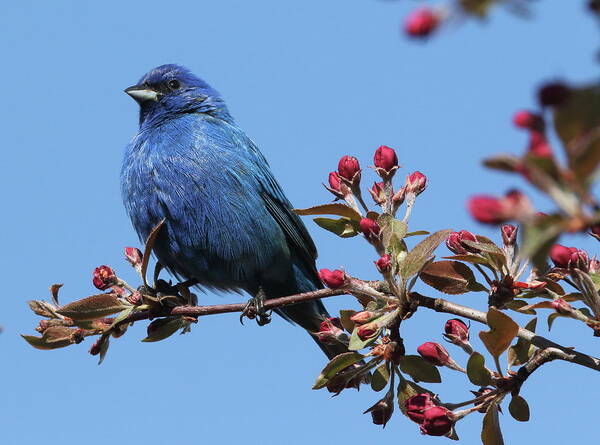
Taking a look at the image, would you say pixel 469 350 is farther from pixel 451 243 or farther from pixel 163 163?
pixel 163 163

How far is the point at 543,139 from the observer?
1266mm

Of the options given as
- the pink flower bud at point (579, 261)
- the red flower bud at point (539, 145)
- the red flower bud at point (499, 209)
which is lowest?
the pink flower bud at point (579, 261)

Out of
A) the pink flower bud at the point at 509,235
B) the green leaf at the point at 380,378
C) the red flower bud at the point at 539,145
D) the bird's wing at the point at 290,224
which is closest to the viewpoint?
the red flower bud at the point at 539,145

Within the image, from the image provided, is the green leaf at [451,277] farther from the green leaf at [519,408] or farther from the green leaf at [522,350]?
the green leaf at [519,408]

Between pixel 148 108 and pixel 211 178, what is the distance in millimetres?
1592

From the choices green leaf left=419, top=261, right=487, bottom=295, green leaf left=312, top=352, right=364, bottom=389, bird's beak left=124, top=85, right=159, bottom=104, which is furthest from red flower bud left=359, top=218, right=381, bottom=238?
bird's beak left=124, top=85, right=159, bottom=104

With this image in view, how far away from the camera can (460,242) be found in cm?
372

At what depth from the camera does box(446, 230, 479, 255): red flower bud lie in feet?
12.1

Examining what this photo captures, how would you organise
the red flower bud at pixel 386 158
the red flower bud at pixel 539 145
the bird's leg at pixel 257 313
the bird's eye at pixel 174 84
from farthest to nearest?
the bird's eye at pixel 174 84 < the bird's leg at pixel 257 313 < the red flower bud at pixel 386 158 < the red flower bud at pixel 539 145

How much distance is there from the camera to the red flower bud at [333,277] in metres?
3.42

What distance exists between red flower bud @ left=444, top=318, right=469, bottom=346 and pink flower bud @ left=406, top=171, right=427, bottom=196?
892 millimetres

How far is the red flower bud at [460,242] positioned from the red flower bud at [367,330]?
0.58m

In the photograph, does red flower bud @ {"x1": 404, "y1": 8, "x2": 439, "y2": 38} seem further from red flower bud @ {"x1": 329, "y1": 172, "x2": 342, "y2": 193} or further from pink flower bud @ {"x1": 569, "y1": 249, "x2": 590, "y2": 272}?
red flower bud @ {"x1": 329, "y1": 172, "x2": 342, "y2": 193}

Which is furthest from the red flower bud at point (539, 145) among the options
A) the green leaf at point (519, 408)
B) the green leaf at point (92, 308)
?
the green leaf at point (92, 308)
